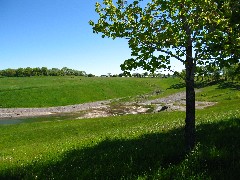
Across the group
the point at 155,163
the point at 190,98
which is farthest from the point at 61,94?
the point at 155,163

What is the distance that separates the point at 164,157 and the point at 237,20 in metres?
6.13

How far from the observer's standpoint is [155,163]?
1149 centimetres

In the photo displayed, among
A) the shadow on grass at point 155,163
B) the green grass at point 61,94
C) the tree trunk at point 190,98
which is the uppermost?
the tree trunk at point 190,98

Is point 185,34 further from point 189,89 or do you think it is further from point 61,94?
point 61,94

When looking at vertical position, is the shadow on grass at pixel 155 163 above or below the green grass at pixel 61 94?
above

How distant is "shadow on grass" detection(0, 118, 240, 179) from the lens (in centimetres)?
1012

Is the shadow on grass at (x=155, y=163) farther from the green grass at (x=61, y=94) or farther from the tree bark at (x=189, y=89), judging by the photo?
the green grass at (x=61, y=94)

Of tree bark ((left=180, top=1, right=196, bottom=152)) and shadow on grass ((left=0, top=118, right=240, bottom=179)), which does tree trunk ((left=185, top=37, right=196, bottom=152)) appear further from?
shadow on grass ((left=0, top=118, right=240, bottom=179))

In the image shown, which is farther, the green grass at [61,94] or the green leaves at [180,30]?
the green grass at [61,94]

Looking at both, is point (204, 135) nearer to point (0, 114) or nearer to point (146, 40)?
point (146, 40)

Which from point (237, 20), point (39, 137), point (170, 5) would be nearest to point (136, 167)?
point (170, 5)

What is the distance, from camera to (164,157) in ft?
40.2

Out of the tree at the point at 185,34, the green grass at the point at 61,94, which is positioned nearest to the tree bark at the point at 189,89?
the tree at the point at 185,34

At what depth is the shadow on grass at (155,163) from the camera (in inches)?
399
